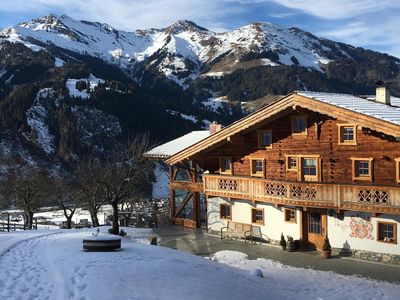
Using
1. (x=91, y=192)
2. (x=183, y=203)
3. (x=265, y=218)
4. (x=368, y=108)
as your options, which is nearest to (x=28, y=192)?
(x=91, y=192)

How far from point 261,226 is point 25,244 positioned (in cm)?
1197

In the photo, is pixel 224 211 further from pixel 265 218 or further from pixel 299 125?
pixel 299 125

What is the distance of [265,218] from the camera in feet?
86.4

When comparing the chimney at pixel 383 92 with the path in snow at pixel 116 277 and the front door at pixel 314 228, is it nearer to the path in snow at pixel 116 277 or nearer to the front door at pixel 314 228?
the front door at pixel 314 228

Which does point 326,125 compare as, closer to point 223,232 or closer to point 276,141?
point 276,141

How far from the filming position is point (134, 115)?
5556 inches

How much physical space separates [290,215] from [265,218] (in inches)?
60.5

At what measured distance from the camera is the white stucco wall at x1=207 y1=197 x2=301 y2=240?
25.3 metres

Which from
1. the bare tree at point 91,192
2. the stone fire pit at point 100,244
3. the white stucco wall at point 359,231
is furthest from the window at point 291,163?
the bare tree at point 91,192

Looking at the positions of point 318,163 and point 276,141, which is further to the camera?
point 276,141

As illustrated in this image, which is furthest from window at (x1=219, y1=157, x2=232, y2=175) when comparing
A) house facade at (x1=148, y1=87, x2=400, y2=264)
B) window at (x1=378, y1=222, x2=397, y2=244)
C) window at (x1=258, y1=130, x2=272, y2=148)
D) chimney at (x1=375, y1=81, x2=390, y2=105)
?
window at (x1=378, y1=222, x2=397, y2=244)

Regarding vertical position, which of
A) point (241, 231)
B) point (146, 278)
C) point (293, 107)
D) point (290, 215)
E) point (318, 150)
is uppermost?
point (293, 107)

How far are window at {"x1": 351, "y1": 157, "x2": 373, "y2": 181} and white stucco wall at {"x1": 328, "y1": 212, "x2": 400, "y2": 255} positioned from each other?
1.64m

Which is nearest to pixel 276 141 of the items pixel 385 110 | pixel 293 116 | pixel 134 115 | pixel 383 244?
pixel 293 116
